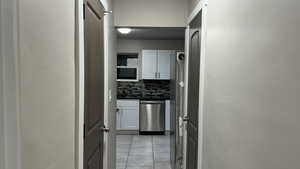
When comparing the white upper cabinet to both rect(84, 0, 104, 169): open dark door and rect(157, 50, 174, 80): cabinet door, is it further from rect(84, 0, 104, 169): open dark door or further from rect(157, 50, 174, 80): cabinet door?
rect(84, 0, 104, 169): open dark door

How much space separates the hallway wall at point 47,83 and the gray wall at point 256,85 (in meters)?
0.88

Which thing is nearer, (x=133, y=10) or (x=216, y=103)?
(x=216, y=103)

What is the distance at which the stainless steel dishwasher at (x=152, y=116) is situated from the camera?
585cm

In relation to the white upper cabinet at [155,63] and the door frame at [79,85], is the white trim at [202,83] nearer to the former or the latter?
the door frame at [79,85]

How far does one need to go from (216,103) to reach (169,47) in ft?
15.5

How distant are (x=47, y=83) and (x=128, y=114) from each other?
4.97 metres

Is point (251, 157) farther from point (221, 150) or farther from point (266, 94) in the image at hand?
point (221, 150)

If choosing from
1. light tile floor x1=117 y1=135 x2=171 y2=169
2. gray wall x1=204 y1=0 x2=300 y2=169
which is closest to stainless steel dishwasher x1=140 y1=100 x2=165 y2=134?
light tile floor x1=117 y1=135 x2=171 y2=169

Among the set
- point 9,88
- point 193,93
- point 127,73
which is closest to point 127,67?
point 127,73

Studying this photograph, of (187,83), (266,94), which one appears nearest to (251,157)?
(266,94)

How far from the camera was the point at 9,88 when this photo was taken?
74 centimetres

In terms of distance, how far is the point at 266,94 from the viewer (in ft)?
2.97

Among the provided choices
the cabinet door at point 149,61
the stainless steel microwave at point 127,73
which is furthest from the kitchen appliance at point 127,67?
the cabinet door at point 149,61

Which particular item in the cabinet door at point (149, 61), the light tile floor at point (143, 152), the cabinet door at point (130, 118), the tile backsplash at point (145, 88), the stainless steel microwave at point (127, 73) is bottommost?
the light tile floor at point (143, 152)
